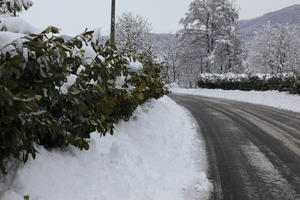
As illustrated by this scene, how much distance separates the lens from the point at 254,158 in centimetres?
729

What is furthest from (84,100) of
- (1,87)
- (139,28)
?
(139,28)

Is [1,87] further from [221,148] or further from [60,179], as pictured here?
[221,148]

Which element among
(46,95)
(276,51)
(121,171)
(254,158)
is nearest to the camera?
(46,95)

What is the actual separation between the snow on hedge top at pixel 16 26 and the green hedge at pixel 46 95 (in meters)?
0.23

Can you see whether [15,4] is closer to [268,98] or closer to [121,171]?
[121,171]

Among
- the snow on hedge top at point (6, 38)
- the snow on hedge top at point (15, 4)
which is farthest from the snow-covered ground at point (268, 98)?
the snow on hedge top at point (6, 38)

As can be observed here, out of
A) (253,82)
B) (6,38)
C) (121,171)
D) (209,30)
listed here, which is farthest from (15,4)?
(209,30)

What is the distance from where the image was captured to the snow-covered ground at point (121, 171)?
12.4ft

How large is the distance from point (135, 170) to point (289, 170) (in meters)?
3.03

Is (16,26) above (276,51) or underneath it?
underneath

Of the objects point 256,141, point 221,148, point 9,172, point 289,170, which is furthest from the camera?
point 256,141

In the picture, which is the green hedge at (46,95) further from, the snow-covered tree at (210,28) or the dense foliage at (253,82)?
the snow-covered tree at (210,28)

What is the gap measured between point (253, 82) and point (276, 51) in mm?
32025

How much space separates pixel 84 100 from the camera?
4.64 meters
